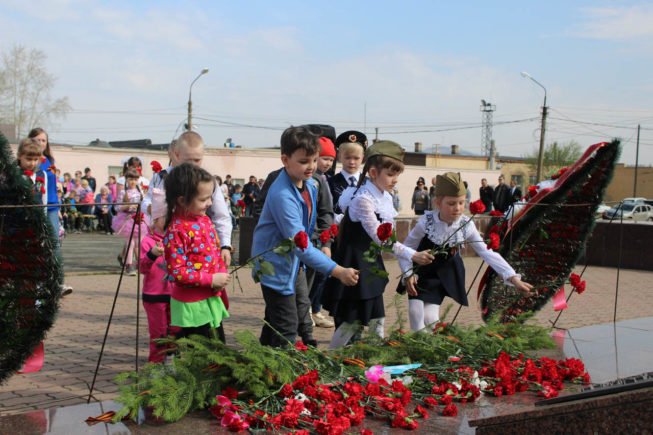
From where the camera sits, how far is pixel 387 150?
542 cm

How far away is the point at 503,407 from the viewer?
12.9 feet

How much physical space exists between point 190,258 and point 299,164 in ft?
2.92

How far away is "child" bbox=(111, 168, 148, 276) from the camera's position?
519cm

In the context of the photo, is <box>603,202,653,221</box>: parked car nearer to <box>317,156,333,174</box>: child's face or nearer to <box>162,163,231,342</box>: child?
<box>317,156,333,174</box>: child's face

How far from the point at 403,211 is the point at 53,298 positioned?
44.4 metres

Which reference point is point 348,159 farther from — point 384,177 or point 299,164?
point 299,164

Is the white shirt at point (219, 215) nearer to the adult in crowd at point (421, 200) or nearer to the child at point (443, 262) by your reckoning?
the child at point (443, 262)

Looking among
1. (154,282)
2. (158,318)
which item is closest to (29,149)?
(154,282)

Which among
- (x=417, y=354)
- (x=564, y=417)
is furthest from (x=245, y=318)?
(x=564, y=417)

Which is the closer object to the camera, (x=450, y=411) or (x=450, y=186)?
(x=450, y=411)

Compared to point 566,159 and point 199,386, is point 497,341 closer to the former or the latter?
point 199,386

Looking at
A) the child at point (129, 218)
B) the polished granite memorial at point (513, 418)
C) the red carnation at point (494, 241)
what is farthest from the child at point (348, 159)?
the polished granite memorial at point (513, 418)

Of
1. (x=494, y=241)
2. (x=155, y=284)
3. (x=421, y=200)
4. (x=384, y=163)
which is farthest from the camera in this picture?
(x=421, y=200)

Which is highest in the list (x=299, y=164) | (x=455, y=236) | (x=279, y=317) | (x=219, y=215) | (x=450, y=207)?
(x=299, y=164)
